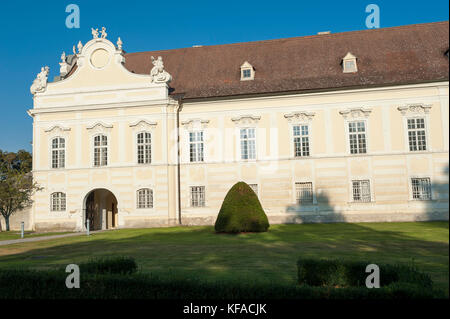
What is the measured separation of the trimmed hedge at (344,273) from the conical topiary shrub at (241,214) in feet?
43.4

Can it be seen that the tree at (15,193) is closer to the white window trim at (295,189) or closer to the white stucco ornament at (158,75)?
the white stucco ornament at (158,75)

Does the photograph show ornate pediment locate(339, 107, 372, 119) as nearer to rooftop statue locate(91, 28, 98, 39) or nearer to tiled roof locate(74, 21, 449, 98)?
tiled roof locate(74, 21, 449, 98)

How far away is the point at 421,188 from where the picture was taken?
2764 centimetres

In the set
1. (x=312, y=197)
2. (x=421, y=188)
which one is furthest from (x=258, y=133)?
(x=421, y=188)

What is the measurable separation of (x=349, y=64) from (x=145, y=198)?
17637mm

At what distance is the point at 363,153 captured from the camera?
2856cm

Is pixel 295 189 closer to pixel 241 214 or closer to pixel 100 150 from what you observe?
pixel 241 214

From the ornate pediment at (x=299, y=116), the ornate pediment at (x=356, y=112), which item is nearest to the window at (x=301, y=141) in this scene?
the ornate pediment at (x=299, y=116)

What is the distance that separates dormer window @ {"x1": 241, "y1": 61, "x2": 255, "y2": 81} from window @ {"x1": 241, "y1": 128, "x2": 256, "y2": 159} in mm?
4139

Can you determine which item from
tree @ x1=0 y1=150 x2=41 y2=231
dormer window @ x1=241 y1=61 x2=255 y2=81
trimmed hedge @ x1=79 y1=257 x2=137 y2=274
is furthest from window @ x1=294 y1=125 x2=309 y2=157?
trimmed hedge @ x1=79 y1=257 x2=137 y2=274

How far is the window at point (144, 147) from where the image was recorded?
30.5m

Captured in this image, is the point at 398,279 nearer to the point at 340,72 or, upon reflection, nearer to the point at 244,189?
the point at 244,189

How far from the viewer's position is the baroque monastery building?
91.8 ft
